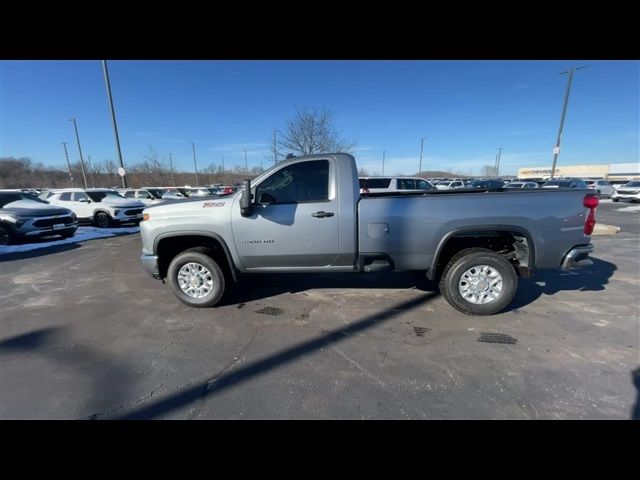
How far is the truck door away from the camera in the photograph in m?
3.60

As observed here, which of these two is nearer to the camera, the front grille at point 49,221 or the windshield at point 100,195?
the front grille at point 49,221

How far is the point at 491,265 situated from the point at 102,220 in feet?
49.6

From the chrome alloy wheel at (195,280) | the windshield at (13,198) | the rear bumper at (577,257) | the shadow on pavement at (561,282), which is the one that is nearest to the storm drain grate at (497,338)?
the shadow on pavement at (561,282)

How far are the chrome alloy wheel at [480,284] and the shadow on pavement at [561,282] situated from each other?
51 centimetres

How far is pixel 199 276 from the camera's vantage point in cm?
400

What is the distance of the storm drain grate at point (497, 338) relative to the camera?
3033 mm

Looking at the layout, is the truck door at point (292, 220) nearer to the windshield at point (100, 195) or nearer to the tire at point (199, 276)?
the tire at point (199, 276)

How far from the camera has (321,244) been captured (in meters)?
3.67

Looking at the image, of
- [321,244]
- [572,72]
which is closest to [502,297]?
[321,244]

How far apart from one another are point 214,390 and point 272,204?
2222 millimetres

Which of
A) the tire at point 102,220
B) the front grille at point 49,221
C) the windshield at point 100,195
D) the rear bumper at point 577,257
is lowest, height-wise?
the tire at point 102,220
